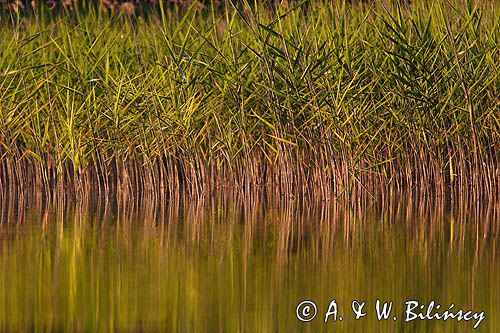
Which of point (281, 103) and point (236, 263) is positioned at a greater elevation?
point (281, 103)

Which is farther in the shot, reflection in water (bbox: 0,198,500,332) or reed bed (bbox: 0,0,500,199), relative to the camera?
reed bed (bbox: 0,0,500,199)

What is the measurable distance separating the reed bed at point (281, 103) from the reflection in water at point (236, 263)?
0.46 metres

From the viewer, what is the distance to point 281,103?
932cm

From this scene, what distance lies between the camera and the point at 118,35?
32.3 feet

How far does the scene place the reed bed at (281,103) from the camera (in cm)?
908

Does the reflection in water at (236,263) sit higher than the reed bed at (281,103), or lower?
lower

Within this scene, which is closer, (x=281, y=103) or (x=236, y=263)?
(x=236, y=263)

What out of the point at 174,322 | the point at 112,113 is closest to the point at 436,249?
the point at 174,322

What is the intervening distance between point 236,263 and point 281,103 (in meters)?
2.91

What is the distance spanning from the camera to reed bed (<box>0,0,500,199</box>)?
9.08 meters

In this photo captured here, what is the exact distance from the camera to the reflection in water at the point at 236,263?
209 inches

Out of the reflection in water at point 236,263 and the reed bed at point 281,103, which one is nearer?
the reflection in water at point 236,263

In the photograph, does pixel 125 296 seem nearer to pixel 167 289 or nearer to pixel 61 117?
pixel 167 289

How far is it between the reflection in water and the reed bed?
456 millimetres
